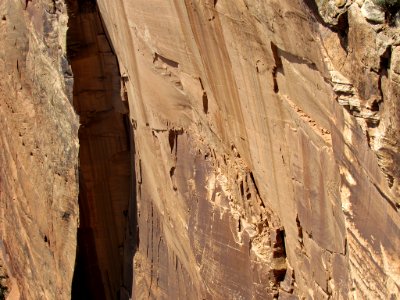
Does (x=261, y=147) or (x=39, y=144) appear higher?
(x=39, y=144)

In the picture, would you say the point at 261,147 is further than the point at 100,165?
No

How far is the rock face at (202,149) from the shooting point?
824 cm

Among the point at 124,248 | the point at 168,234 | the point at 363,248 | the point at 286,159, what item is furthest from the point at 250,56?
the point at 124,248

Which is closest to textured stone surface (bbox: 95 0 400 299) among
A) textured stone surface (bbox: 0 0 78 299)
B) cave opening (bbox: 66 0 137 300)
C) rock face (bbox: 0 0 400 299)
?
rock face (bbox: 0 0 400 299)

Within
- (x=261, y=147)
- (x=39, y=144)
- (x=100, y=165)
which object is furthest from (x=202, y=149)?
(x=39, y=144)

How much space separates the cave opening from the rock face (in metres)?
0.02

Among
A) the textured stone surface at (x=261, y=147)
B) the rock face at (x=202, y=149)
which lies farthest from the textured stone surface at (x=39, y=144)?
the textured stone surface at (x=261, y=147)

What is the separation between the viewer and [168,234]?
44.1 ft

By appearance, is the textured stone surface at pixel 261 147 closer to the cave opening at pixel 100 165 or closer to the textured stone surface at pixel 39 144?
the cave opening at pixel 100 165

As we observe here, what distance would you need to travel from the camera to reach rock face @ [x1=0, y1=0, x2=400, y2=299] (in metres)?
8.24

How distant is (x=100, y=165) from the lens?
1480 cm

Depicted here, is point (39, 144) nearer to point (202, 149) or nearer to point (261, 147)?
point (202, 149)

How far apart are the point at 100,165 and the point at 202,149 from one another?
3.19 m

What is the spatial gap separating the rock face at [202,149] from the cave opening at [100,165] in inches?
0.9
